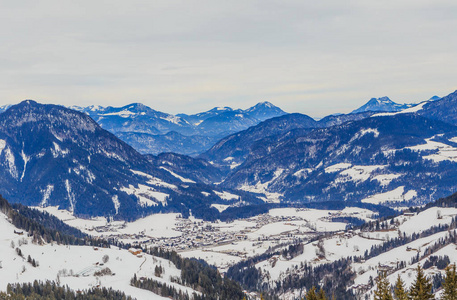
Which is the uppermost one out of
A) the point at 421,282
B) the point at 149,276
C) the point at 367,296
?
the point at 421,282

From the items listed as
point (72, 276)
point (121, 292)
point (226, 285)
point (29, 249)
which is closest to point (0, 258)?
point (29, 249)

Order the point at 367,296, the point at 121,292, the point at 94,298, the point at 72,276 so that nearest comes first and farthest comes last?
the point at 94,298 → the point at 121,292 → the point at 72,276 → the point at 367,296

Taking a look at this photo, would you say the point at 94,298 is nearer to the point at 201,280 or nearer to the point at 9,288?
the point at 9,288

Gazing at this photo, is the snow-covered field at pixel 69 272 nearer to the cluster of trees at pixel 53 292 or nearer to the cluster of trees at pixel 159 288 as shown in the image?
the cluster of trees at pixel 159 288

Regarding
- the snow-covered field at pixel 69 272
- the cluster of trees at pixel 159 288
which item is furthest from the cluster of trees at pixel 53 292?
the cluster of trees at pixel 159 288

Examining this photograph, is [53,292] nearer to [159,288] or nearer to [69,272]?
[69,272]

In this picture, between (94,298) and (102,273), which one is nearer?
(94,298)

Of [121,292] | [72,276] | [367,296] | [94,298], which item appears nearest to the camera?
[94,298]

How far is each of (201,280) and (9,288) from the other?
220 feet

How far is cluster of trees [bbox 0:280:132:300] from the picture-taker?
500 ft

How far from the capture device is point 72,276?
18212 cm

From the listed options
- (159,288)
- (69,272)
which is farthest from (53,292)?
(159,288)

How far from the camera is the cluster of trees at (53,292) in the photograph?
152 m

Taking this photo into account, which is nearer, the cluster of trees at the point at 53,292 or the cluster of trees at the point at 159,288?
the cluster of trees at the point at 53,292
